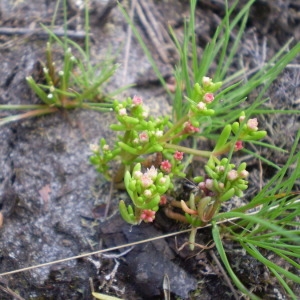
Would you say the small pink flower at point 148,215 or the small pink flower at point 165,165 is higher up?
the small pink flower at point 165,165

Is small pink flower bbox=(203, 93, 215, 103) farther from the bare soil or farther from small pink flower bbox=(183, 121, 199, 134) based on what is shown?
the bare soil

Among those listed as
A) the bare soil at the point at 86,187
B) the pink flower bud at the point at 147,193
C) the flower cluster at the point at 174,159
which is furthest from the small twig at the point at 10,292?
the pink flower bud at the point at 147,193

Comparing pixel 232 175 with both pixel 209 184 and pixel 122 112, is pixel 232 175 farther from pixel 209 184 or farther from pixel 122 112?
pixel 122 112

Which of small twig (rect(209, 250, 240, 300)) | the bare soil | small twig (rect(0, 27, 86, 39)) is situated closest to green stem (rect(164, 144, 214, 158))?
the bare soil

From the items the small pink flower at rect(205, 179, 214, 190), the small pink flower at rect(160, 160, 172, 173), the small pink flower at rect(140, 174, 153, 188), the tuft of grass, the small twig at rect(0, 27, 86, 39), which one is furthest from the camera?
the small twig at rect(0, 27, 86, 39)

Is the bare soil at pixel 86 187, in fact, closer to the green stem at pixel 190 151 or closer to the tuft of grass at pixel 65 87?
the tuft of grass at pixel 65 87

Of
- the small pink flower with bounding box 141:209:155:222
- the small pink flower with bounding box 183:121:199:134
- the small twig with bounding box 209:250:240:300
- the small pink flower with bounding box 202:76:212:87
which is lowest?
the small twig with bounding box 209:250:240:300

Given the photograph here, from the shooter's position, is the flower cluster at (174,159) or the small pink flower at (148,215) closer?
the flower cluster at (174,159)
